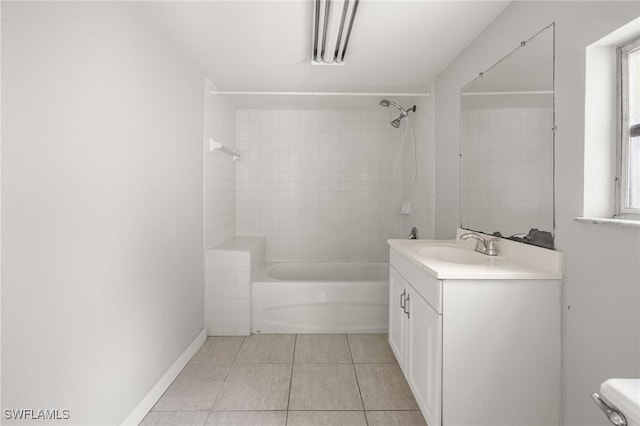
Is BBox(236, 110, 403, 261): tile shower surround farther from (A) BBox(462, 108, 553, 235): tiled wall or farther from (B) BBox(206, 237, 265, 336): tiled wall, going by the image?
(A) BBox(462, 108, 553, 235): tiled wall

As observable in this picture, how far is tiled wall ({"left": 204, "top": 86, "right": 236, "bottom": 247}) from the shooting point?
112 inches

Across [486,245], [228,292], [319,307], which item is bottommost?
[319,307]

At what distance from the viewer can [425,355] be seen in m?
1.59

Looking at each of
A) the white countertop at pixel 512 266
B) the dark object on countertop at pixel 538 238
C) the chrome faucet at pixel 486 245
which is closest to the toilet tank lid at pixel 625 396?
the white countertop at pixel 512 266

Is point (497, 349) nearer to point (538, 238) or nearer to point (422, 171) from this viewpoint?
point (538, 238)

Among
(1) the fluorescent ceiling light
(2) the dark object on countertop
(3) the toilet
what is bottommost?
(3) the toilet

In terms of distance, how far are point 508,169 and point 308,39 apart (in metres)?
1.43

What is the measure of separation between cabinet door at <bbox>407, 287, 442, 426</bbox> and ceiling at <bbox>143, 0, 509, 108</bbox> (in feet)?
5.02

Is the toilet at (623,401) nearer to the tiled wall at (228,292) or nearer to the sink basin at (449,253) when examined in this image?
the sink basin at (449,253)

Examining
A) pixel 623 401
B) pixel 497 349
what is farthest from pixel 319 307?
pixel 623 401

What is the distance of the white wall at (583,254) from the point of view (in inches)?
43.4

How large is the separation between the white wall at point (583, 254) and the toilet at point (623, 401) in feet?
2.12

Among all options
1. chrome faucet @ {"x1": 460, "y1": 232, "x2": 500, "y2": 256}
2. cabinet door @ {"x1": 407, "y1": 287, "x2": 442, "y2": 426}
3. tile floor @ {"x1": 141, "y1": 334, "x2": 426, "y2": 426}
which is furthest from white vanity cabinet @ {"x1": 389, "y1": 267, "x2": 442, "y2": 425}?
chrome faucet @ {"x1": 460, "y1": 232, "x2": 500, "y2": 256}

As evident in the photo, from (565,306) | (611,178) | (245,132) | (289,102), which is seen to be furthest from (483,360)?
(245,132)
